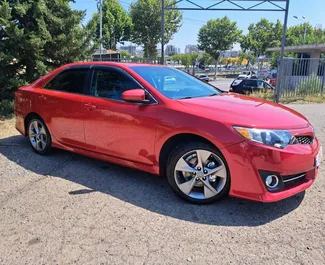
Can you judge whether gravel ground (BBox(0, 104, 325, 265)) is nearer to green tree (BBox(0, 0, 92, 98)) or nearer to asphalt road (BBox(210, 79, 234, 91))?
green tree (BBox(0, 0, 92, 98))

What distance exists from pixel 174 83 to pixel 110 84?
85 centimetres

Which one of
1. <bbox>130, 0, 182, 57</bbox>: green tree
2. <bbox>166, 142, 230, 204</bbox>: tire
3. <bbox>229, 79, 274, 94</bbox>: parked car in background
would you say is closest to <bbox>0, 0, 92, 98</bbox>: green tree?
<bbox>166, 142, 230, 204</bbox>: tire

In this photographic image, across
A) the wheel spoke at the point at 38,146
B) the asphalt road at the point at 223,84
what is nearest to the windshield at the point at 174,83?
the wheel spoke at the point at 38,146

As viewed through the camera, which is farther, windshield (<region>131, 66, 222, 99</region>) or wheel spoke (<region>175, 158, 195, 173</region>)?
windshield (<region>131, 66, 222, 99</region>)

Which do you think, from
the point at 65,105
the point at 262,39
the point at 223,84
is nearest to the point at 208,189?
the point at 65,105

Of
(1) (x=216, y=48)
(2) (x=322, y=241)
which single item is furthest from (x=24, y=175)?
(1) (x=216, y=48)

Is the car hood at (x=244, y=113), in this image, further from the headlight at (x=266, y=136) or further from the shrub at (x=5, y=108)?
the shrub at (x=5, y=108)

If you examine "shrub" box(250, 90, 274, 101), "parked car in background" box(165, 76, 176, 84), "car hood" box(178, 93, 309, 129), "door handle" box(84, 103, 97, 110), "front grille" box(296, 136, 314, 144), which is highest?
"parked car in background" box(165, 76, 176, 84)

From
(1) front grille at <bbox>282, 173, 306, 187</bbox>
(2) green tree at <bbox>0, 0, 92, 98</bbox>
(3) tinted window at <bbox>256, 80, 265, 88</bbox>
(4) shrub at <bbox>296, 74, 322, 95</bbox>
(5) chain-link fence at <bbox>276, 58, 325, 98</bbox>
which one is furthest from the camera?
(3) tinted window at <bbox>256, 80, 265, 88</bbox>

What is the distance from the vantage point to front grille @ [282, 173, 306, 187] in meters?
3.00

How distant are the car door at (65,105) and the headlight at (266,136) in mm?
2225

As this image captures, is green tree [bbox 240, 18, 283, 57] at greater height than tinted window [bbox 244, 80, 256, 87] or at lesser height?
greater

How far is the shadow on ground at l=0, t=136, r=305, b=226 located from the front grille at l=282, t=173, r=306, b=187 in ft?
1.06

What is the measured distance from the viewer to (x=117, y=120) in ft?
12.4
